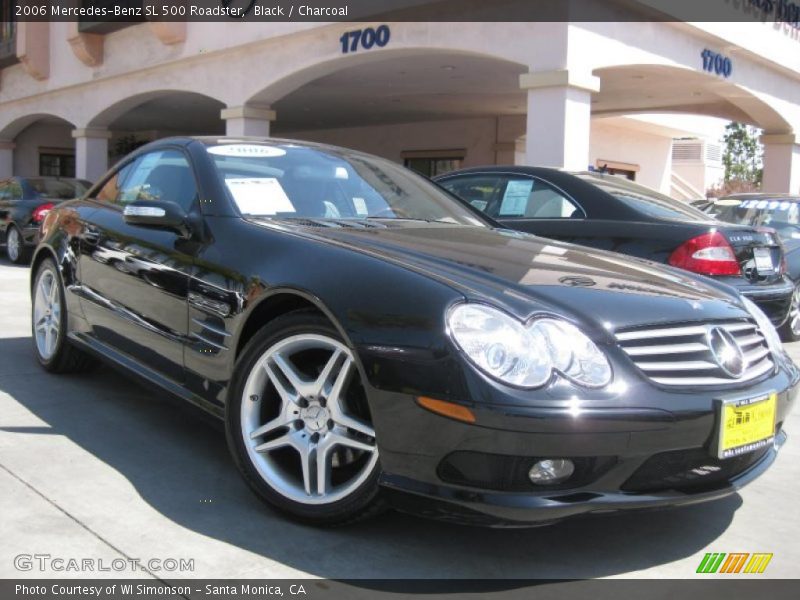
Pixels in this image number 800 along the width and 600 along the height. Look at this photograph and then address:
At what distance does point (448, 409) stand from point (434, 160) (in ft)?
66.1

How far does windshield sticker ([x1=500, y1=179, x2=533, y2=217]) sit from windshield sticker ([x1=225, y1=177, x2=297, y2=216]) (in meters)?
2.86

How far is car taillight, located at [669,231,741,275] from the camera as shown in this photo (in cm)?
544

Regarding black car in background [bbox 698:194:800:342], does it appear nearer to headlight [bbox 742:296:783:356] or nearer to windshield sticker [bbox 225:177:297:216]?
headlight [bbox 742:296:783:356]

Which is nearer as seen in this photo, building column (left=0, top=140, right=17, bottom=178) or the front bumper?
the front bumper

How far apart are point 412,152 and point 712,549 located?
2012 cm

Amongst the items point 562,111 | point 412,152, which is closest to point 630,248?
point 562,111

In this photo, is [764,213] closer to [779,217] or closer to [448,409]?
[779,217]

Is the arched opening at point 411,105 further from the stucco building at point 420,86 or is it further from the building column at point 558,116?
the building column at point 558,116

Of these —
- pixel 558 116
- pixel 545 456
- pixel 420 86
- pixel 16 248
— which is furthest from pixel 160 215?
pixel 420 86

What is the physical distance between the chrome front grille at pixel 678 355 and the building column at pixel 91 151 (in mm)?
18665

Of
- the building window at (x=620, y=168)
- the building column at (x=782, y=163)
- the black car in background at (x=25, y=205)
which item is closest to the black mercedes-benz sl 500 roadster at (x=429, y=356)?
the black car in background at (x=25, y=205)

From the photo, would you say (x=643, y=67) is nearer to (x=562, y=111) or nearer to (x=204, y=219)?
(x=562, y=111)

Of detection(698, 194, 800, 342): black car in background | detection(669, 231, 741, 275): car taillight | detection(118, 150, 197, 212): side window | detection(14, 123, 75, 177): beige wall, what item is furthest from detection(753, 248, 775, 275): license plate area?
detection(14, 123, 75, 177): beige wall

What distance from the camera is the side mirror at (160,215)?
353 cm
